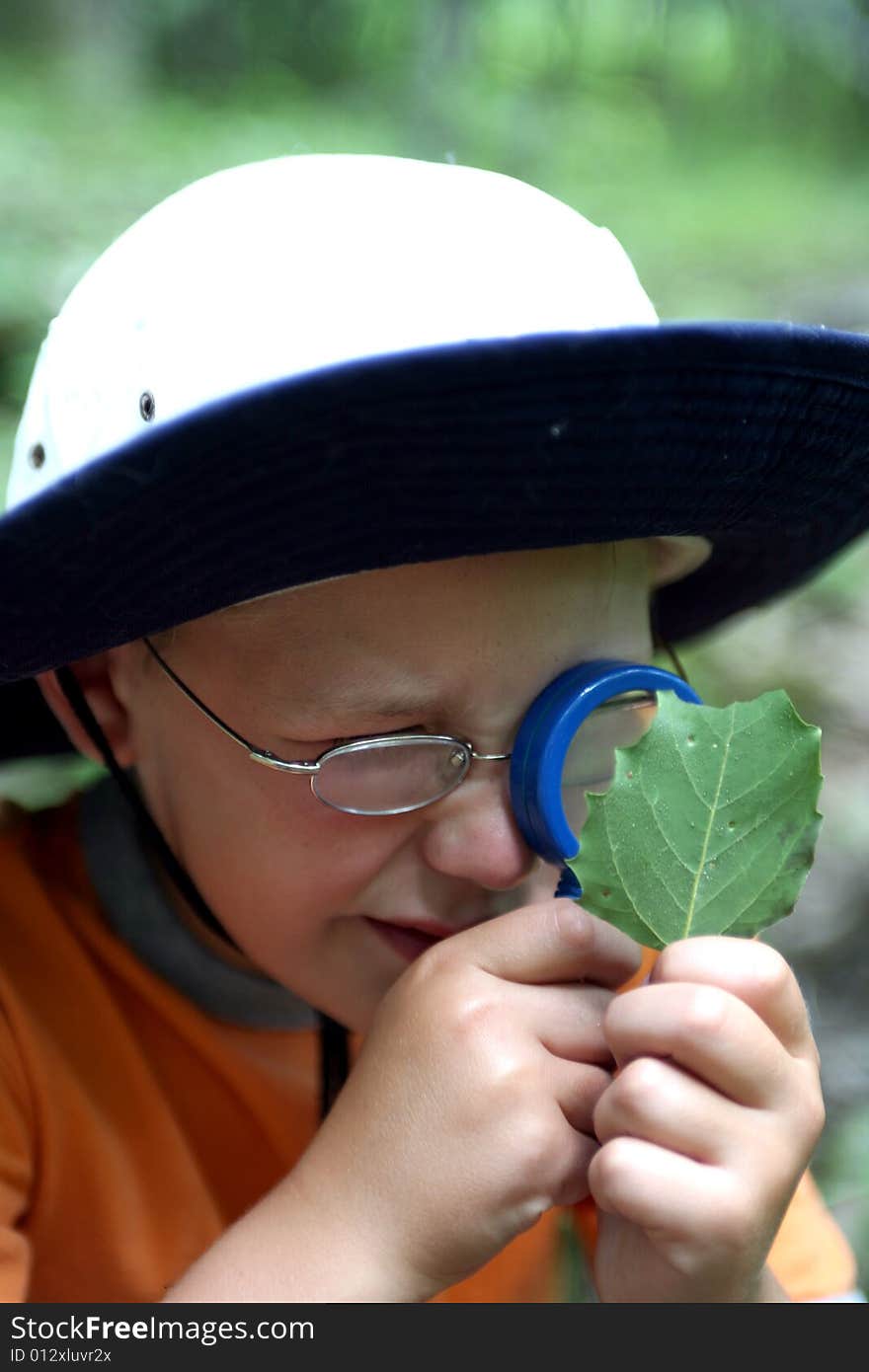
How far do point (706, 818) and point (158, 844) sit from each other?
548 millimetres

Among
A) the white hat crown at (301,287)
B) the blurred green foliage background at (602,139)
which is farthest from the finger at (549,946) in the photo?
the blurred green foliage background at (602,139)

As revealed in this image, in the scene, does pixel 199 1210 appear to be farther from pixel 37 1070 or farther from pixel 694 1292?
pixel 694 1292

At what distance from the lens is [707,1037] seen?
777 mm

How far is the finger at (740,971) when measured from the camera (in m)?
0.80

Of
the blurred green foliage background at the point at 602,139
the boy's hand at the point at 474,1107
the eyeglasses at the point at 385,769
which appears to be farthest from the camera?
the blurred green foliage background at the point at 602,139

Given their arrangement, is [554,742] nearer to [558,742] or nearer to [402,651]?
[558,742]

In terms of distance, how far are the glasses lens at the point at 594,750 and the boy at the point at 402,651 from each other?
48mm

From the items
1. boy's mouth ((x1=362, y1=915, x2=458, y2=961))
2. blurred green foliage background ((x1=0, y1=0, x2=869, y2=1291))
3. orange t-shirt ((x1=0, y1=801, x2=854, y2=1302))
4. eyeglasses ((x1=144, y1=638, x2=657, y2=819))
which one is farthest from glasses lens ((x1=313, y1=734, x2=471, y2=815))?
blurred green foliage background ((x1=0, y1=0, x2=869, y2=1291))

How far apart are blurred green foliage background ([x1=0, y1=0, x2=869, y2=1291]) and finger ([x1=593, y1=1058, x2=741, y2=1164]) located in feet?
3.83

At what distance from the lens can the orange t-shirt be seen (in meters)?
1.21

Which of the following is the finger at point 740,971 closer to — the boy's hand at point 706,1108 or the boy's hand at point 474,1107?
the boy's hand at point 706,1108

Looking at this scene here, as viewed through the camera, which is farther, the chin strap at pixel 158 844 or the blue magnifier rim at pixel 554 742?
the chin strap at pixel 158 844

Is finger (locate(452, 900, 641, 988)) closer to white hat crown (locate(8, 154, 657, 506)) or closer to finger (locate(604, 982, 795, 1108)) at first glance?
finger (locate(604, 982, 795, 1108))

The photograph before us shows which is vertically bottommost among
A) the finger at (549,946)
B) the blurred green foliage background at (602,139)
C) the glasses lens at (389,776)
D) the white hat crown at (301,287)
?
the finger at (549,946)
